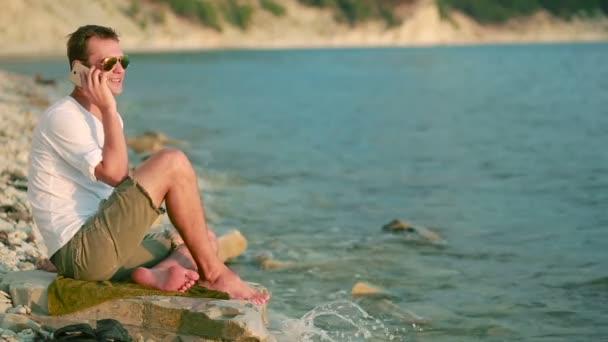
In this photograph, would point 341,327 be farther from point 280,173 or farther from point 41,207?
point 280,173

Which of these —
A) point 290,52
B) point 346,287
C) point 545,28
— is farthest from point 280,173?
point 545,28

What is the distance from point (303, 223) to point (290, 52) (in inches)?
2929

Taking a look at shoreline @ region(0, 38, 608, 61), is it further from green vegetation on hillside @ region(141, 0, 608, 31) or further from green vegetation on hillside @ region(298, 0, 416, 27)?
green vegetation on hillside @ region(298, 0, 416, 27)

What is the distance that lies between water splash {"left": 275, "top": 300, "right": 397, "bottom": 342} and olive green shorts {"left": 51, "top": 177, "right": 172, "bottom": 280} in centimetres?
134

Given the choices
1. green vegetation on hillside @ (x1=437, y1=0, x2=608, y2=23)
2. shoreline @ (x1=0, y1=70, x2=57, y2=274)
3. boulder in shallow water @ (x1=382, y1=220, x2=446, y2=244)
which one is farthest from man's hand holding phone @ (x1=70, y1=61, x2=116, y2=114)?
green vegetation on hillside @ (x1=437, y1=0, x2=608, y2=23)

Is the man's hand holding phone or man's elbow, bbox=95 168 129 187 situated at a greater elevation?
the man's hand holding phone

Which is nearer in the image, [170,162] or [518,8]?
[170,162]

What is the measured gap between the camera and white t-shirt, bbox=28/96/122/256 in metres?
5.30

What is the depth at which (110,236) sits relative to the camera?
530 centimetres

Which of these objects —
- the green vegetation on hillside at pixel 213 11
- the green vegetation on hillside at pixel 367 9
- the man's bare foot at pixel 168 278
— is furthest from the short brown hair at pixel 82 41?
the green vegetation on hillside at pixel 213 11

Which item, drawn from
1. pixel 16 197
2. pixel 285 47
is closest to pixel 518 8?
pixel 285 47

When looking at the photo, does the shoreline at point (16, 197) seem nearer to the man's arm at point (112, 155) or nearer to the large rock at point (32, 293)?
the large rock at point (32, 293)

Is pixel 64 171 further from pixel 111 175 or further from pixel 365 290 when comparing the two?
pixel 365 290

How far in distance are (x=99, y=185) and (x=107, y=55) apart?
0.77m
